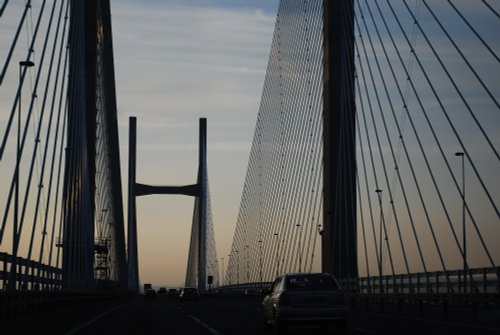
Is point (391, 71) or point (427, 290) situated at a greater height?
point (391, 71)

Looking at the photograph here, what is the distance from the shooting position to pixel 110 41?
204 ft

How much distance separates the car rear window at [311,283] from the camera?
20828mm

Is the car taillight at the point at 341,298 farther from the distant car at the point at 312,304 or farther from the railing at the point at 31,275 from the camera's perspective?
the railing at the point at 31,275

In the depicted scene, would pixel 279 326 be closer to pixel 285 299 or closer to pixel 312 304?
pixel 285 299

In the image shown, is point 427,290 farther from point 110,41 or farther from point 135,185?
point 135,185

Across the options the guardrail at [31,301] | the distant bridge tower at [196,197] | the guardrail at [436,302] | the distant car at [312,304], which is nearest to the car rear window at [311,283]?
the distant car at [312,304]

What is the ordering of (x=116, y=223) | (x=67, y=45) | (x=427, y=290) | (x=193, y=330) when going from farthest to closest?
(x=116, y=223)
(x=67, y=45)
(x=427, y=290)
(x=193, y=330)

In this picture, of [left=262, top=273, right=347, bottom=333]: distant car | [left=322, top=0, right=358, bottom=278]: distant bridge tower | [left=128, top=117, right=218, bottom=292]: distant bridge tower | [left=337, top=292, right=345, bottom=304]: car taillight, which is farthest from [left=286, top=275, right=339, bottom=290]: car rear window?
[left=128, top=117, right=218, bottom=292]: distant bridge tower

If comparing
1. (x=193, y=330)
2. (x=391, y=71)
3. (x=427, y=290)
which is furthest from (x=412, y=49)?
(x=193, y=330)

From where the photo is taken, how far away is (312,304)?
2047cm

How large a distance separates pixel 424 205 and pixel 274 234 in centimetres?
3150

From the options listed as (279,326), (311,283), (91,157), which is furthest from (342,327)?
(91,157)

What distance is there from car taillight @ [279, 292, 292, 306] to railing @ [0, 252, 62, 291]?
8.37 meters

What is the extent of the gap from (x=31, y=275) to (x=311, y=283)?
1220cm
